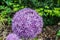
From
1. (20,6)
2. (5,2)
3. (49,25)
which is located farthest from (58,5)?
(5,2)

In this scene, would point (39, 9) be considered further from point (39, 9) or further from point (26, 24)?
point (26, 24)

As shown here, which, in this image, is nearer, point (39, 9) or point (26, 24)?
point (26, 24)

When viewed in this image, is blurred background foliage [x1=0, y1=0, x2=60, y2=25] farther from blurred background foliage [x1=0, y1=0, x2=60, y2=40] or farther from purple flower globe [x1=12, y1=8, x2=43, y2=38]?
purple flower globe [x1=12, y1=8, x2=43, y2=38]

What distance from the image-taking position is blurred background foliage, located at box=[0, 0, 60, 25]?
3.62 meters

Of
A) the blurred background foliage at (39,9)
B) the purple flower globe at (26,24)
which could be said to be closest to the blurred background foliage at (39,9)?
the blurred background foliage at (39,9)

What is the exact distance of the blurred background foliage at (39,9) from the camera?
3.62 metres

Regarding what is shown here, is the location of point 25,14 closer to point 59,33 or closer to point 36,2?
point 59,33

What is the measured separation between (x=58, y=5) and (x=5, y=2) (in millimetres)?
846

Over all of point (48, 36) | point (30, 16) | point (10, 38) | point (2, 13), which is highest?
point (30, 16)

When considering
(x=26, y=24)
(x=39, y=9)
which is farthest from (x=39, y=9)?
(x=26, y=24)

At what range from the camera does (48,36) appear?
3467 millimetres

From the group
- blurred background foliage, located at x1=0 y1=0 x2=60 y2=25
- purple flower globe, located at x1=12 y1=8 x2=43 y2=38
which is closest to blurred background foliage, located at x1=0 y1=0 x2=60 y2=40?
blurred background foliage, located at x1=0 y1=0 x2=60 y2=25

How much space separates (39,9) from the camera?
144 inches

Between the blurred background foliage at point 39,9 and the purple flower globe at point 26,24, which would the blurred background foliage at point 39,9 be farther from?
the purple flower globe at point 26,24
